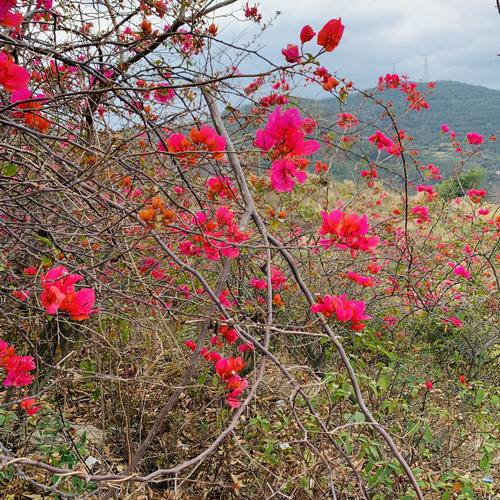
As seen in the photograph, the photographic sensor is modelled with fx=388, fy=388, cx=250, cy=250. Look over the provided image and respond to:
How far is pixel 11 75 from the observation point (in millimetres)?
768

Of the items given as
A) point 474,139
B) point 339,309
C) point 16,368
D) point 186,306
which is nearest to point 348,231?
point 339,309

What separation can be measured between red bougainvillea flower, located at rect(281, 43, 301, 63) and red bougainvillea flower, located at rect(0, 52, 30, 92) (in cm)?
55

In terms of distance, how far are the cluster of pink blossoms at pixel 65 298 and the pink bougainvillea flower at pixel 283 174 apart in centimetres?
49

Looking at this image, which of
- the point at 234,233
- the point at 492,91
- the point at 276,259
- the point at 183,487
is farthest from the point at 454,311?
the point at 492,91

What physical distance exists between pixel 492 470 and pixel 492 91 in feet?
145

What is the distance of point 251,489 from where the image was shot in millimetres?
1854

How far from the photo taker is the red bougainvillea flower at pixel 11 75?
751mm

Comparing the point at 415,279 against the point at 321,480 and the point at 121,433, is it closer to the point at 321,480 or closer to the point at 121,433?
the point at 321,480

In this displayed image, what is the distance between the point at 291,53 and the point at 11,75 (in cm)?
59

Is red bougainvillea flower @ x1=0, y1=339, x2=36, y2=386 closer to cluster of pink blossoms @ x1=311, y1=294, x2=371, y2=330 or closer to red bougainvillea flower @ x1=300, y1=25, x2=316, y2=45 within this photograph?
cluster of pink blossoms @ x1=311, y1=294, x2=371, y2=330

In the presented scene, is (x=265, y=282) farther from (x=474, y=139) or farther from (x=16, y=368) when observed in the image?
(x=474, y=139)

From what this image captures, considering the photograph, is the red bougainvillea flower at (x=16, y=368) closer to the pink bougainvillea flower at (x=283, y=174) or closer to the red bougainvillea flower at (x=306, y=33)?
the pink bougainvillea flower at (x=283, y=174)

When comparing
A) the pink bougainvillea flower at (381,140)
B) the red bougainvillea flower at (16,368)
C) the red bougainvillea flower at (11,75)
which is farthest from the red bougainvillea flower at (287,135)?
the pink bougainvillea flower at (381,140)

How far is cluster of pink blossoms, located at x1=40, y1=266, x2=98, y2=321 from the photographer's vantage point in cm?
77
